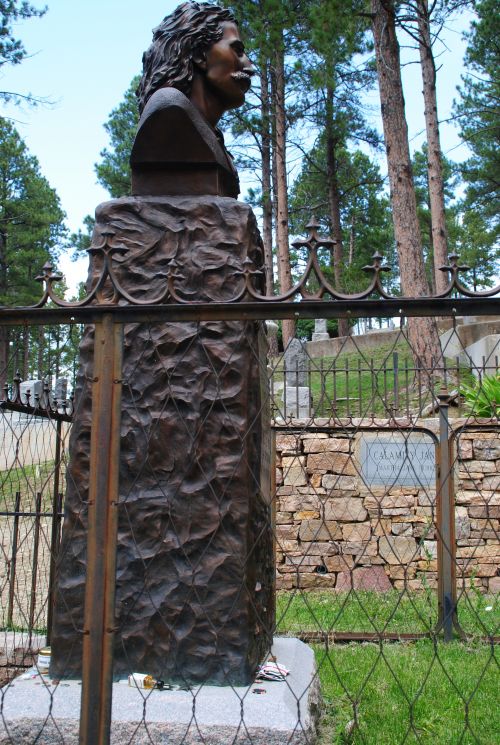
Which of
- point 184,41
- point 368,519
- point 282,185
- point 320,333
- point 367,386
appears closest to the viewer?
point 184,41

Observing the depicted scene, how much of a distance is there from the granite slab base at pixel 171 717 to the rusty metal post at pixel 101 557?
159 millimetres

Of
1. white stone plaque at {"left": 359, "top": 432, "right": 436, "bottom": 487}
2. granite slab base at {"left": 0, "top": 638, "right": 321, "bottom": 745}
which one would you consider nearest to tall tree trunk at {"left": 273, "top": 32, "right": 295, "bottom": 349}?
white stone plaque at {"left": 359, "top": 432, "right": 436, "bottom": 487}

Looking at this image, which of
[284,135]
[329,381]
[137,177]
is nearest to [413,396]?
[329,381]

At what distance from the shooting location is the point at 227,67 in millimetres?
3285

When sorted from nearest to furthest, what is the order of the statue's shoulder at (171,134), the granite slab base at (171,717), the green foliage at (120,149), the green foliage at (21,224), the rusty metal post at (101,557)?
1. the rusty metal post at (101,557)
2. the granite slab base at (171,717)
3. the statue's shoulder at (171,134)
4. the green foliage at (120,149)
5. the green foliage at (21,224)

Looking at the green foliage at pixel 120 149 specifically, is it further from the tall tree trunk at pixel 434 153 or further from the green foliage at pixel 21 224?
the tall tree trunk at pixel 434 153

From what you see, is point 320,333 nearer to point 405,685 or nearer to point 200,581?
point 405,685

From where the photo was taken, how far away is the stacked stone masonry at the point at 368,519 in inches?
282

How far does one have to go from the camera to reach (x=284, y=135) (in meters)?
15.5

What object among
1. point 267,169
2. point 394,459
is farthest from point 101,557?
point 267,169

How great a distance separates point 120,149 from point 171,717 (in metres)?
20.6

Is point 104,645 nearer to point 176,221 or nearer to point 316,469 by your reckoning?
point 176,221

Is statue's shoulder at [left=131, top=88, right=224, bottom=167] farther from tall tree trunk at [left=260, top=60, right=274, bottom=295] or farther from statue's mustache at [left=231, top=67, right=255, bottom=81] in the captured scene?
tall tree trunk at [left=260, top=60, right=274, bottom=295]

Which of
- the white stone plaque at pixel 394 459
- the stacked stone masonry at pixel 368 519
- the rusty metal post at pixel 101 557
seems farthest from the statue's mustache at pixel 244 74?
the white stone plaque at pixel 394 459
